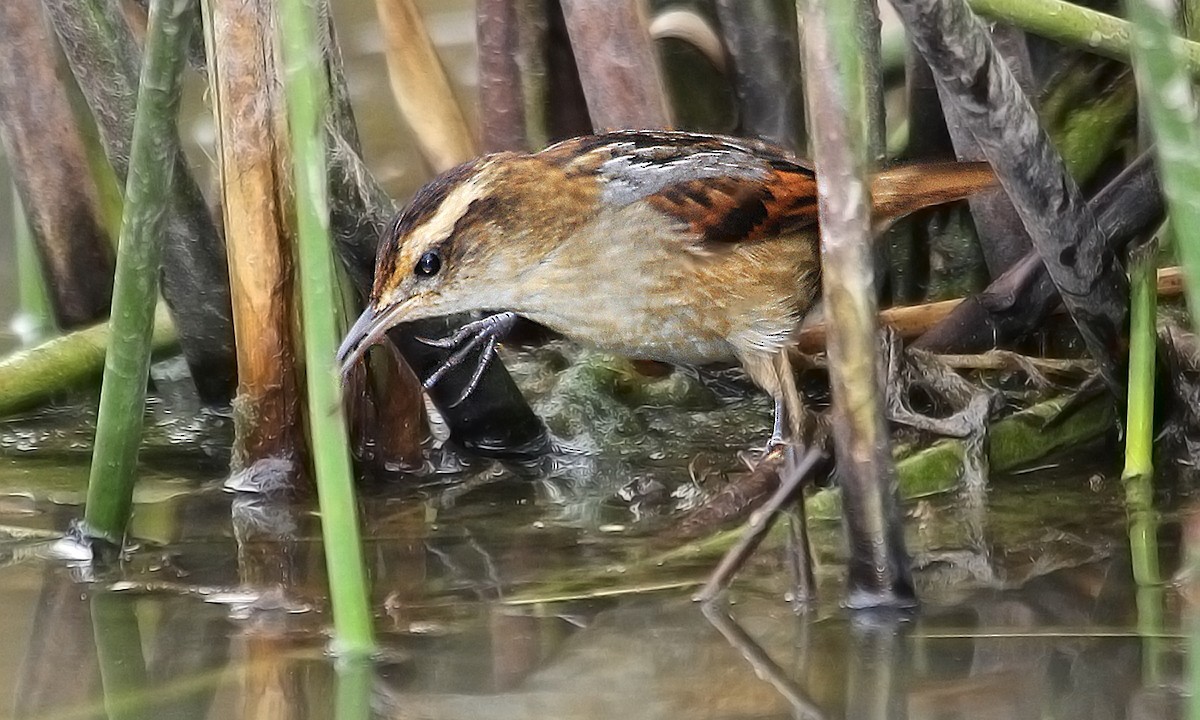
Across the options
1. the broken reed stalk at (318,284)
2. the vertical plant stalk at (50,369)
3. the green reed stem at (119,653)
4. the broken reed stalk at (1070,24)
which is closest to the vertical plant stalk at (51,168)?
the vertical plant stalk at (50,369)

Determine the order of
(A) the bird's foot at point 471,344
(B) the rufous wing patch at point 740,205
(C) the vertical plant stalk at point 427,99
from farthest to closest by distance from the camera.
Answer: (C) the vertical plant stalk at point 427,99 < (A) the bird's foot at point 471,344 < (B) the rufous wing patch at point 740,205

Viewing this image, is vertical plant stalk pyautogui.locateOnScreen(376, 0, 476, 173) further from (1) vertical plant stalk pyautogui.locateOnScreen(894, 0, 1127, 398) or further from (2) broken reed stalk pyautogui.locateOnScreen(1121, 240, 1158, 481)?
(2) broken reed stalk pyautogui.locateOnScreen(1121, 240, 1158, 481)

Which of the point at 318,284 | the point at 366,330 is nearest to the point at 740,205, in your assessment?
the point at 366,330

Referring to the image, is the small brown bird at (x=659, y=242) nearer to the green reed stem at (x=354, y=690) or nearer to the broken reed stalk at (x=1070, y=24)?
the broken reed stalk at (x=1070, y=24)

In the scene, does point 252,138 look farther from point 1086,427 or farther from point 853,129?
point 1086,427

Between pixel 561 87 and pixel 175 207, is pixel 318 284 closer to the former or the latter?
pixel 175 207

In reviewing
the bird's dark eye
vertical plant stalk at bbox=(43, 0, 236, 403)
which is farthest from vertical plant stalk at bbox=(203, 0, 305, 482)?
the bird's dark eye

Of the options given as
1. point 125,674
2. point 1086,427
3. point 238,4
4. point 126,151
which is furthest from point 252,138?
point 1086,427
